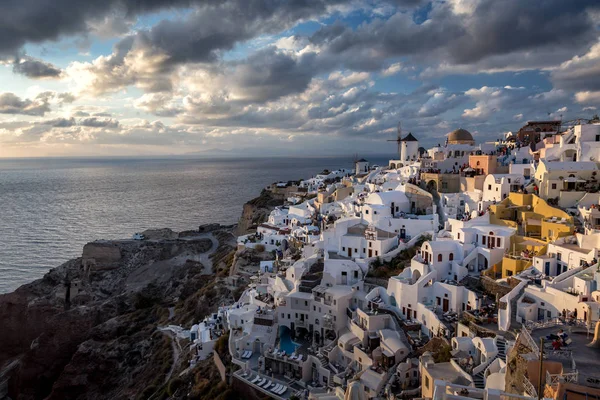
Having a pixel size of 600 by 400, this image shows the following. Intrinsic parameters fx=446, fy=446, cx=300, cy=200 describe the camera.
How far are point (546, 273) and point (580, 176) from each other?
917cm

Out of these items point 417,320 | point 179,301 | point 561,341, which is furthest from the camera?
point 179,301

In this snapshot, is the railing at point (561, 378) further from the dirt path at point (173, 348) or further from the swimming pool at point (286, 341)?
the dirt path at point (173, 348)

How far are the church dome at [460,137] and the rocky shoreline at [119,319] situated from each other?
23.8 metres

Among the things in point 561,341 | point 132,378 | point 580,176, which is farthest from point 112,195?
point 561,341

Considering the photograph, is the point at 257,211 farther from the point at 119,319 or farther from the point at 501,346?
the point at 501,346

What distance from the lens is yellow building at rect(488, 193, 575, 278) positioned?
21.1m

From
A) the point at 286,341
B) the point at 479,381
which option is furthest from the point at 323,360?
the point at 479,381

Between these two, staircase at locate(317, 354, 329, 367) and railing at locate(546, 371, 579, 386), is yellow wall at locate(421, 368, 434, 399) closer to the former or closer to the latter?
staircase at locate(317, 354, 329, 367)

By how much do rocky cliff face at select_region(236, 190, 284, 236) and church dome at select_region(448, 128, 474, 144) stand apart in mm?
23085

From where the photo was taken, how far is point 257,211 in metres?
57.8

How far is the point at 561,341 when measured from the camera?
37.7 feet

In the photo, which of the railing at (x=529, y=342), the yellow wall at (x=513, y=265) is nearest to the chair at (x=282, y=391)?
the railing at (x=529, y=342)

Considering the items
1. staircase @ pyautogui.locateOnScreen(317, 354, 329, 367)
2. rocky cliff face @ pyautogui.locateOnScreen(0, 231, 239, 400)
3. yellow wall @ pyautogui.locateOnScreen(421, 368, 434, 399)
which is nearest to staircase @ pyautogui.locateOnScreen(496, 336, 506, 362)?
yellow wall @ pyautogui.locateOnScreen(421, 368, 434, 399)

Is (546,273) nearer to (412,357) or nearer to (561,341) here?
(412,357)
